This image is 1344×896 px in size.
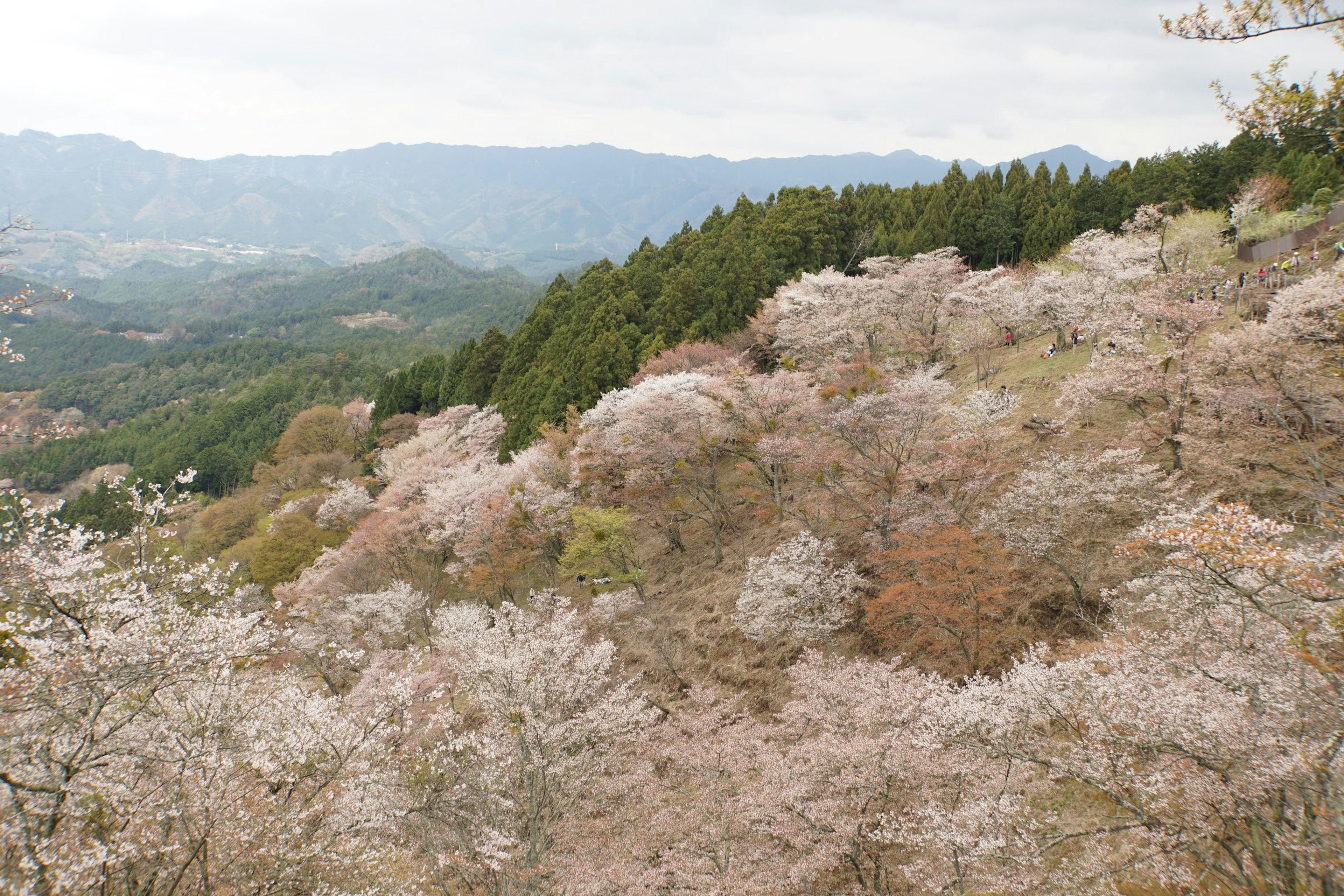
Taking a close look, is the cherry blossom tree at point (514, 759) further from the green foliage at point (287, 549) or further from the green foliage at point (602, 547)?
the green foliage at point (287, 549)

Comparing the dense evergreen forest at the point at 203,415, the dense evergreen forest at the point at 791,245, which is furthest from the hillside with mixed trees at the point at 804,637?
the dense evergreen forest at the point at 203,415

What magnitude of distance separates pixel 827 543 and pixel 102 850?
17.1 meters

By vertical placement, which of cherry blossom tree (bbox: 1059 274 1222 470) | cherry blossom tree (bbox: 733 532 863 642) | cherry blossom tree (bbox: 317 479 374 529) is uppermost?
cherry blossom tree (bbox: 1059 274 1222 470)

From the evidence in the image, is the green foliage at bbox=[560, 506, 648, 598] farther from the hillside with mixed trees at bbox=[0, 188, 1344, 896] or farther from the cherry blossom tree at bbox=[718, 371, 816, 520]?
the cherry blossom tree at bbox=[718, 371, 816, 520]

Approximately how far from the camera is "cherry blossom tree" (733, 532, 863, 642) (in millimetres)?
17625

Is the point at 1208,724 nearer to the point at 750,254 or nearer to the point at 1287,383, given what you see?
the point at 1287,383

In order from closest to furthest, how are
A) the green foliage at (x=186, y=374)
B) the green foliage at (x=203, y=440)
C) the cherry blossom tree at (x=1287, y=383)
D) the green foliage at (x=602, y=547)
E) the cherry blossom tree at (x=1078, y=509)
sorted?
the cherry blossom tree at (x=1287, y=383), the cherry blossom tree at (x=1078, y=509), the green foliage at (x=602, y=547), the green foliage at (x=203, y=440), the green foliage at (x=186, y=374)

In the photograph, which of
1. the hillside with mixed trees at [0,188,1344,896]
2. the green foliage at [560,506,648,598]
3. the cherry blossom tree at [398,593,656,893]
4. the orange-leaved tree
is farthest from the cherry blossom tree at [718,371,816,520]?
the cherry blossom tree at [398,593,656,893]

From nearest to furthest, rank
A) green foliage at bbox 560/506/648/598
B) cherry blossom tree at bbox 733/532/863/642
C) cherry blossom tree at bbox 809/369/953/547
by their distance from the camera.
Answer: cherry blossom tree at bbox 733/532/863/642 → cherry blossom tree at bbox 809/369/953/547 → green foliage at bbox 560/506/648/598

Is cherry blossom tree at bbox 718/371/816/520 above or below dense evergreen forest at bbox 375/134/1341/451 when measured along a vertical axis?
below

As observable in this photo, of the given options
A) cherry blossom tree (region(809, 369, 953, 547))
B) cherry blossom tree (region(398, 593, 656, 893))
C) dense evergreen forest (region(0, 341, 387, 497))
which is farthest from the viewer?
dense evergreen forest (region(0, 341, 387, 497))

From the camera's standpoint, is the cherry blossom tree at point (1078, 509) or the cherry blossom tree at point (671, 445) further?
the cherry blossom tree at point (671, 445)

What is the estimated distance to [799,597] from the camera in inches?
697

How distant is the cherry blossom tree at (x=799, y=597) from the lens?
17.6 metres
